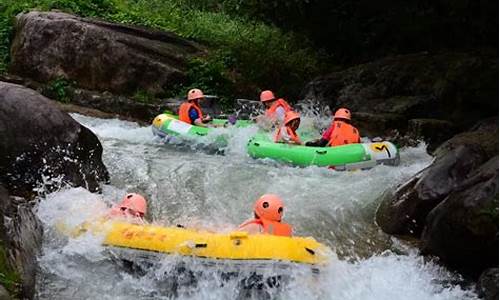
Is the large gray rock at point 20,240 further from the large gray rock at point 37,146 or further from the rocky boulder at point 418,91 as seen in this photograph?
the rocky boulder at point 418,91

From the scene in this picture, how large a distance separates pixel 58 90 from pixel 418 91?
26.4 ft

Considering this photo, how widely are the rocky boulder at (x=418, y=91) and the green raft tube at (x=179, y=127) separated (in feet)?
8.39

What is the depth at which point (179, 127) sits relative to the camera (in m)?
Result: 12.0

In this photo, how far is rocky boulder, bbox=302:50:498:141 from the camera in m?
11.6

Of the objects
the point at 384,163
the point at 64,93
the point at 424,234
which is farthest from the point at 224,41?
the point at 424,234

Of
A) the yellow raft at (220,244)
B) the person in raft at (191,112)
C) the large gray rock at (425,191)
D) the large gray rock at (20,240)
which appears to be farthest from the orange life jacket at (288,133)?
the large gray rock at (20,240)

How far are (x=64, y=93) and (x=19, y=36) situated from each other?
2335 mm

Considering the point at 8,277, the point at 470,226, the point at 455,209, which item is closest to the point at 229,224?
the point at 455,209

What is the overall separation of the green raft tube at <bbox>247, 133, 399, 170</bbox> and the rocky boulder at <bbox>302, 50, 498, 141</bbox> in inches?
60.6

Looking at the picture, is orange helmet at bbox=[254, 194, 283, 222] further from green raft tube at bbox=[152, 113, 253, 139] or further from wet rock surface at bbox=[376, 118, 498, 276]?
green raft tube at bbox=[152, 113, 253, 139]

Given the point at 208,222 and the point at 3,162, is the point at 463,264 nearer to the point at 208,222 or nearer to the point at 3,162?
the point at 208,222

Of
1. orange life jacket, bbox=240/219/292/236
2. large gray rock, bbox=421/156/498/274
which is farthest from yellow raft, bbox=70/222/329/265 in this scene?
large gray rock, bbox=421/156/498/274

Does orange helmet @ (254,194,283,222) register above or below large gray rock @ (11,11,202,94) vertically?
above

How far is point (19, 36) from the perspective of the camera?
16.1 meters
